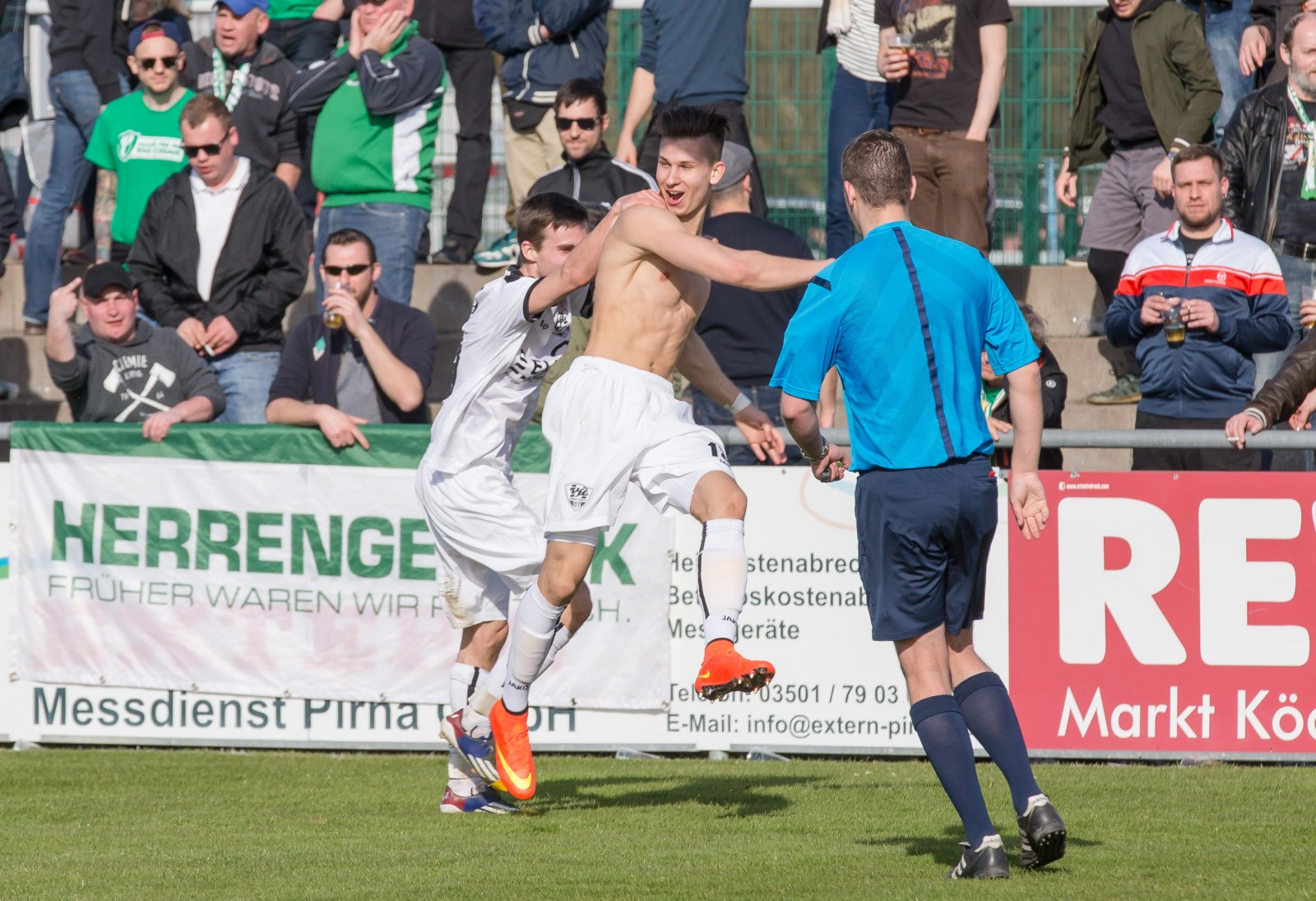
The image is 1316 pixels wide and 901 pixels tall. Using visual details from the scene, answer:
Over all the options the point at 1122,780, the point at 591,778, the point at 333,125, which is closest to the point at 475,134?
the point at 333,125

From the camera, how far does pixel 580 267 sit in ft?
21.4

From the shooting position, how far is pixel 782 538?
8391 millimetres

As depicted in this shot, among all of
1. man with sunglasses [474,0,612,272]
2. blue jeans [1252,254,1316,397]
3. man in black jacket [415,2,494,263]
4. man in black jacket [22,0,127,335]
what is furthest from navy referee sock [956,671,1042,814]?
man in black jacket [22,0,127,335]

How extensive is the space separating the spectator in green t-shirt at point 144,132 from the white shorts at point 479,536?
4.78 metres

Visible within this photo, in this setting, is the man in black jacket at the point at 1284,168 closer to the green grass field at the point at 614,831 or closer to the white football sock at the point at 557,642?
the green grass field at the point at 614,831

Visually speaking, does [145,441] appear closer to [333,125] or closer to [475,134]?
[333,125]

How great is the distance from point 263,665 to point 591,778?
1912 mm

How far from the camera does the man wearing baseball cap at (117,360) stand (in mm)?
9281

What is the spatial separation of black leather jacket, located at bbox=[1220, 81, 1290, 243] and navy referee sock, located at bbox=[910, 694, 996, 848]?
5.14m

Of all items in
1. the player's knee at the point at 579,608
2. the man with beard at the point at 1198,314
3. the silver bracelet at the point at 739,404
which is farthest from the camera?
the man with beard at the point at 1198,314

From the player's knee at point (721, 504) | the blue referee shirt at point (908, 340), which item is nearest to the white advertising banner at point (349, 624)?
the player's knee at point (721, 504)

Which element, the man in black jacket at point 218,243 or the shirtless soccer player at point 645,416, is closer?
the shirtless soccer player at point 645,416

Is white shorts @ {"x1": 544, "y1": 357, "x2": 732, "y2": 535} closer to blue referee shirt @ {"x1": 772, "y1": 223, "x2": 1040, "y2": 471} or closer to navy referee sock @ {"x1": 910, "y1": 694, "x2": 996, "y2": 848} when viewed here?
blue referee shirt @ {"x1": 772, "y1": 223, "x2": 1040, "y2": 471}

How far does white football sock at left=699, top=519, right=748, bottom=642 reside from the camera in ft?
20.2
